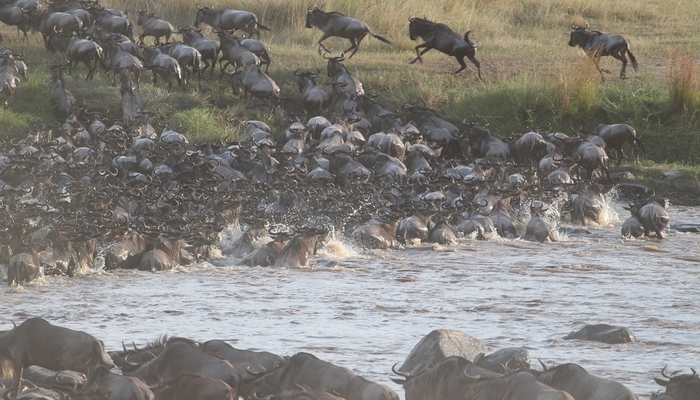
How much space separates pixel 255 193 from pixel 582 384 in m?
6.55

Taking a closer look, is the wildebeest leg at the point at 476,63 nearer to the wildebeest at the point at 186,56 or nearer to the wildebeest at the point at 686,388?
the wildebeest at the point at 186,56

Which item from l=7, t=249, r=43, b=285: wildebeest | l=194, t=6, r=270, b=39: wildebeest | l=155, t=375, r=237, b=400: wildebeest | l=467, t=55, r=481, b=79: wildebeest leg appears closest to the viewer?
l=155, t=375, r=237, b=400: wildebeest

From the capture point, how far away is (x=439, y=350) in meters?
6.27

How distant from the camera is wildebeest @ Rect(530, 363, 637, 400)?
507cm

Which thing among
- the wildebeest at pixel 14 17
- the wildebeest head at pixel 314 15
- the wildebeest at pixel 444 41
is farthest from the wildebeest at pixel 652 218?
the wildebeest at pixel 14 17

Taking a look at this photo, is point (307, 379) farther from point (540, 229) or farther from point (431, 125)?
point (431, 125)

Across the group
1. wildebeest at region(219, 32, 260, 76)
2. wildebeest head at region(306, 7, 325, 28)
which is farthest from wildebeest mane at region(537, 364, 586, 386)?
→ wildebeest head at region(306, 7, 325, 28)

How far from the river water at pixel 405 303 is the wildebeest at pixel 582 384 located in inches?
35.6

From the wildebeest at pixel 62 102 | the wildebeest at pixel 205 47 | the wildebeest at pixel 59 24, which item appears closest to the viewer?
the wildebeest at pixel 62 102

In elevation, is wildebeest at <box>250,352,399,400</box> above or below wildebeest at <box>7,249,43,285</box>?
above

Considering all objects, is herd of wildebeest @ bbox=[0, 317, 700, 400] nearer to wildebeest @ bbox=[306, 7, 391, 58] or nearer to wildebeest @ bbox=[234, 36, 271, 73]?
wildebeest @ bbox=[234, 36, 271, 73]

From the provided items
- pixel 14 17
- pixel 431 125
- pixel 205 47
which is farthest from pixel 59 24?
pixel 431 125

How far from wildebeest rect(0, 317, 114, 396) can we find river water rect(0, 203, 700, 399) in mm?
1106

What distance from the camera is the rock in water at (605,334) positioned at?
717cm
